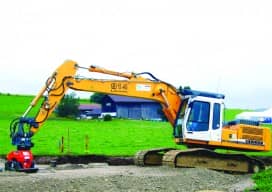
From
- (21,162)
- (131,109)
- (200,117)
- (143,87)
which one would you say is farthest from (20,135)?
(131,109)

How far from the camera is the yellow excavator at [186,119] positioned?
23.4 metres

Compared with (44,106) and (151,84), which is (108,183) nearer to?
(44,106)

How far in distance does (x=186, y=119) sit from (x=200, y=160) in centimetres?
173

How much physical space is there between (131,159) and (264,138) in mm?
7262

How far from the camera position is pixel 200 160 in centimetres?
2484

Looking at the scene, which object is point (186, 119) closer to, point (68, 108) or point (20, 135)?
point (20, 135)

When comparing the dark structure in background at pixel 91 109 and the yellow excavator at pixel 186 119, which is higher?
the dark structure in background at pixel 91 109

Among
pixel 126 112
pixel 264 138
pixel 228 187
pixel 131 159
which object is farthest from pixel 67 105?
pixel 228 187

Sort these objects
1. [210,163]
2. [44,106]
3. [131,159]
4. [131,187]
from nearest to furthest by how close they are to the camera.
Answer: [131,187]
[44,106]
[210,163]
[131,159]

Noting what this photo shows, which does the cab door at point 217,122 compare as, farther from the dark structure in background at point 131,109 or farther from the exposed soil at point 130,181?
the dark structure in background at point 131,109

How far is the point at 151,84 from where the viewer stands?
83.4ft

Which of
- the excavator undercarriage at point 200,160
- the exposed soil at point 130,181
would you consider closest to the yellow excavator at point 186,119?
the excavator undercarriage at point 200,160

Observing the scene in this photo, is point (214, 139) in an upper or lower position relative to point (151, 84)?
lower

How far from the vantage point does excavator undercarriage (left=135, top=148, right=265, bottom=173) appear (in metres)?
24.2
